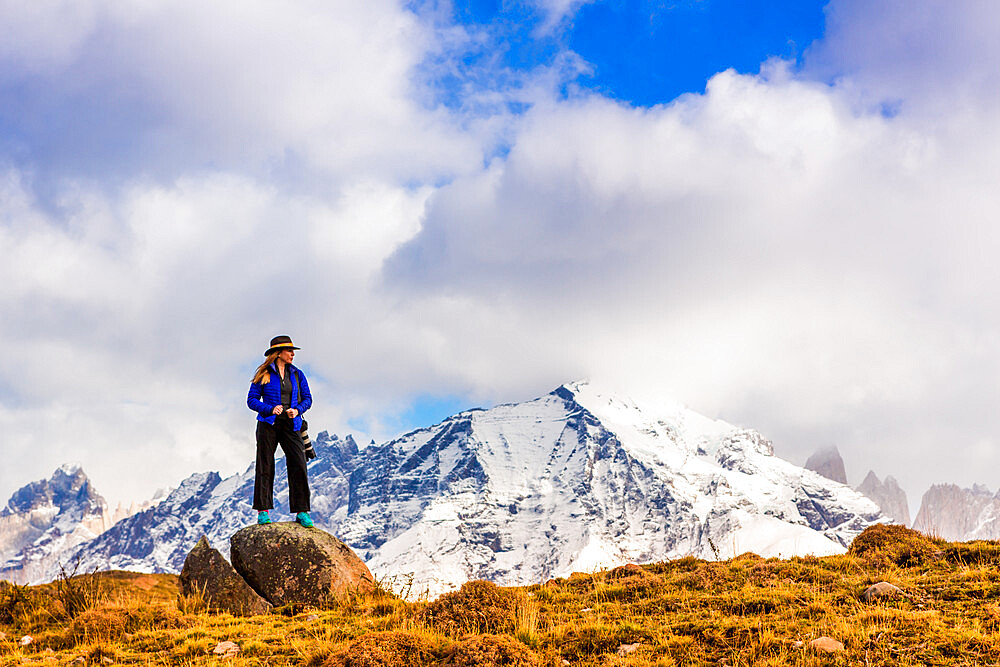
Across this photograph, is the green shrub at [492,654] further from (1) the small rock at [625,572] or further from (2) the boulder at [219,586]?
(2) the boulder at [219,586]

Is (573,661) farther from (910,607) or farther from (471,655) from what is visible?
(910,607)

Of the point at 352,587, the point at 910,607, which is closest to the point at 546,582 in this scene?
the point at 352,587

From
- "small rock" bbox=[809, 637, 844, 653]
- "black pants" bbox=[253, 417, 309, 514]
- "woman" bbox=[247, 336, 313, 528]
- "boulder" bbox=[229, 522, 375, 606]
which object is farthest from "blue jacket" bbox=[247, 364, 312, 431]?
"small rock" bbox=[809, 637, 844, 653]

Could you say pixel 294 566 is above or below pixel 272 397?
below

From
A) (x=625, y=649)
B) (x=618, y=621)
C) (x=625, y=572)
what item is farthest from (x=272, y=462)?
(x=625, y=649)

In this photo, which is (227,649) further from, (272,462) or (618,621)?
(272,462)

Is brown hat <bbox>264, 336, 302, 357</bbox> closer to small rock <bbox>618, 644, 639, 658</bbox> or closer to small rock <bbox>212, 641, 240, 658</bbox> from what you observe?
small rock <bbox>212, 641, 240, 658</bbox>

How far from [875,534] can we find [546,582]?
6894mm

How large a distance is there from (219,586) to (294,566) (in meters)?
1.37

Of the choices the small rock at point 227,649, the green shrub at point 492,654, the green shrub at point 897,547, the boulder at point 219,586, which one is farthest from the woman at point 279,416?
the green shrub at point 897,547

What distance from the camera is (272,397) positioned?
49.4 feet

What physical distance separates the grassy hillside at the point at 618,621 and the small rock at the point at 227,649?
8cm

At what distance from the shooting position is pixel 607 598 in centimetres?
1110

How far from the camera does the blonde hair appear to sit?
1500cm
